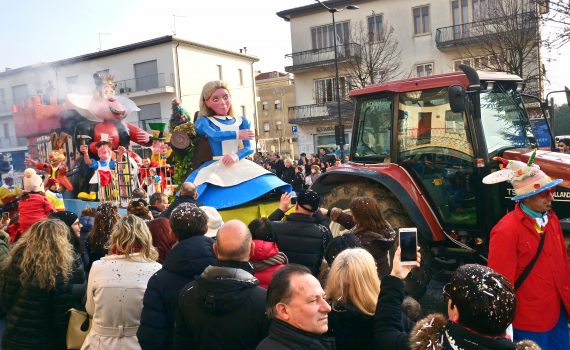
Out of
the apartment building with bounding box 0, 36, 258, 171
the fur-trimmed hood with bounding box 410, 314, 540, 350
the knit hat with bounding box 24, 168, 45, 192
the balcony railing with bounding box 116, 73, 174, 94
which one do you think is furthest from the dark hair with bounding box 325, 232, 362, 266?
the balcony railing with bounding box 116, 73, 174, 94

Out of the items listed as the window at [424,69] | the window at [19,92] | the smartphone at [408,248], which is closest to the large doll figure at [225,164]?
the smartphone at [408,248]

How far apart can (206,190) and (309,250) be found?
7.79 ft

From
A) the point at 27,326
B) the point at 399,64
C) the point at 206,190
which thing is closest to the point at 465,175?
the point at 206,190

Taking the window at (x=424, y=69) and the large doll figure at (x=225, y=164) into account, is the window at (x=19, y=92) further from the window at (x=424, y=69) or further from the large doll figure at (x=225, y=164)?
the window at (x=424, y=69)

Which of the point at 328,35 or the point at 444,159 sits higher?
the point at 328,35

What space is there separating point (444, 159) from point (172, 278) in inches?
143

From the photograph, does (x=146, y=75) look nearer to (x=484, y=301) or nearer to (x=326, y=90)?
(x=326, y=90)

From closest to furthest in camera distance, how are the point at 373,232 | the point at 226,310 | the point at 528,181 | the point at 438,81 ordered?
the point at 226,310 → the point at 528,181 → the point at 373,232 → the point at 438,81

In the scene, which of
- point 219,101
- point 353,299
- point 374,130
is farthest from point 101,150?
point 353,299

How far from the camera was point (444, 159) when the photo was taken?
5.86 metres

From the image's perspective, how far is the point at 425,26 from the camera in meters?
28.4

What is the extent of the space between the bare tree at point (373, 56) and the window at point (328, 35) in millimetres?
679

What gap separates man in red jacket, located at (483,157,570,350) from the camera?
11.5 ft

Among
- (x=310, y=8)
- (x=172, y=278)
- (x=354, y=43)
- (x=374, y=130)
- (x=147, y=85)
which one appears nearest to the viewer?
(x=172, y=278)
